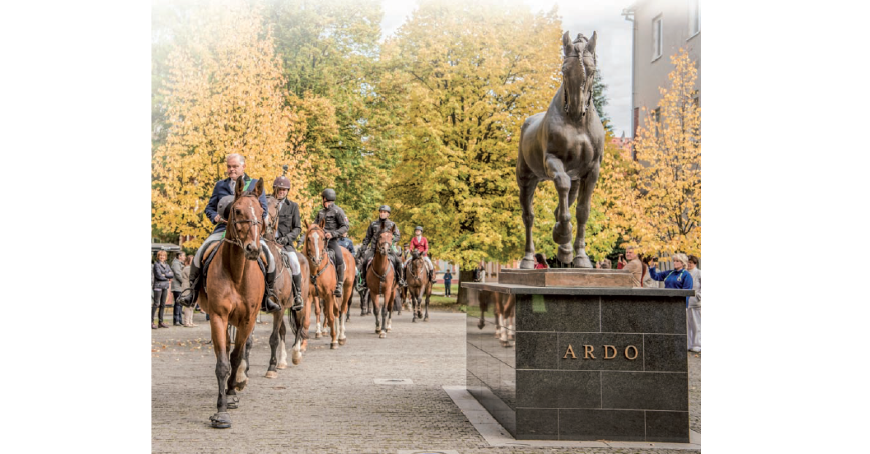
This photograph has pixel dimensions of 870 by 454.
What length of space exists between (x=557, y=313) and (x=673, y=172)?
14742 mm

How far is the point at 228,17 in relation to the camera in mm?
25859

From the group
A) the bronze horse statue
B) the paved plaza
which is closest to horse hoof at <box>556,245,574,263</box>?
the bronze horse statue

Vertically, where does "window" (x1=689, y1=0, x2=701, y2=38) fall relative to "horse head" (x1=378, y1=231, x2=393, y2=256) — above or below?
above

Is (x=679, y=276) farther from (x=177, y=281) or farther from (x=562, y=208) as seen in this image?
(x=177, y=281)

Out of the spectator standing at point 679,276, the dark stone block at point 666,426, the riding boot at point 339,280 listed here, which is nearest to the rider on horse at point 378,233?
the riding boot at point 339,280

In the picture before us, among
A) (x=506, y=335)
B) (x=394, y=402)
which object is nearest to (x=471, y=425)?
(x=506, y=335)

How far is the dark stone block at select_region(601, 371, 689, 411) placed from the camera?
24.8 feet

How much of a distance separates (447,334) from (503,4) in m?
16.1

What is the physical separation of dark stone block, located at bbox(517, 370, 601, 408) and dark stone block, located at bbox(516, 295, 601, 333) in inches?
16.3

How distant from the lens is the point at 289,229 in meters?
12.5

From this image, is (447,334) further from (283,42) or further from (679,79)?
(283,42)

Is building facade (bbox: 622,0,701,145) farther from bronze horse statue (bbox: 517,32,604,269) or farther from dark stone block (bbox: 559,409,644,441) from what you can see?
dark stone block (bbox: 559,409,644,441)

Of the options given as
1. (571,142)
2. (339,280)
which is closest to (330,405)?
(571,142)

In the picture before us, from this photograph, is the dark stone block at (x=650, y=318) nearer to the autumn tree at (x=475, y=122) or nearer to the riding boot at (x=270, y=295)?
the riding boot at (x=270, y=295)
